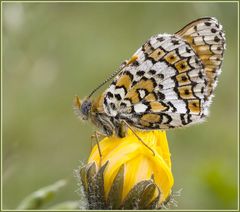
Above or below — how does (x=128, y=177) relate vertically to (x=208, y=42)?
below

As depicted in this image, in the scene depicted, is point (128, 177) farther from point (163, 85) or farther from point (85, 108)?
point (163, 85)

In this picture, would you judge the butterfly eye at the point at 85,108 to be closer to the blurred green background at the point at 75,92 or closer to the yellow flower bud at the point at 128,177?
the yellow flower bud at the point at 128,177

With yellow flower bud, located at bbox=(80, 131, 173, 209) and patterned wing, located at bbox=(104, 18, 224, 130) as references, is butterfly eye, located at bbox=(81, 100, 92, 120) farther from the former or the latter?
yellow flower bud, located at bbox=(80, 131, 173, 209)

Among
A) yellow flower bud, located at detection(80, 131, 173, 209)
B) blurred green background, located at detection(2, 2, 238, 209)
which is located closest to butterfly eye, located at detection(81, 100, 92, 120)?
yellow flower bud, located at detection(80, 131, 173, 209)

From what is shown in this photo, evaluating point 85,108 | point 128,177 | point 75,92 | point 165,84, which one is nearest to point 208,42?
point 165,84

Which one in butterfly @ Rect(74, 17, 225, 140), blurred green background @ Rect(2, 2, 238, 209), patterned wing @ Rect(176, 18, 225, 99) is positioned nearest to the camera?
butterfly @ Rect(74, 17, 225, 140)

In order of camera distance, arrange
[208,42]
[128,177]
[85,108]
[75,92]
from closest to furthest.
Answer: [128,177], [85,108], [208,42], [75,92]

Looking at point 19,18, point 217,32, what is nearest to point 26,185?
point 19,18

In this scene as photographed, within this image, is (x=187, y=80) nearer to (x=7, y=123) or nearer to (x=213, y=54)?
(x=213, y=54)
